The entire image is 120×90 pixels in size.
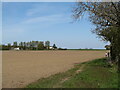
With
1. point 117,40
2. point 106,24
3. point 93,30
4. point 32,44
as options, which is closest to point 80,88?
point 117,40

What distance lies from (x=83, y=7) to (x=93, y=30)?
5.13 meters

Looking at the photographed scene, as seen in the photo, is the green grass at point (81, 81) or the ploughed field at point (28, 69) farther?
the ploughed field at point (28, 69)

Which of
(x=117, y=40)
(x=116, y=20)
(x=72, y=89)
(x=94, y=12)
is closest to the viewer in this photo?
(x=72, y=89)

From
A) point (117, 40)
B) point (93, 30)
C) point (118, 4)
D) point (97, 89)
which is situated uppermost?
point (118, 4)

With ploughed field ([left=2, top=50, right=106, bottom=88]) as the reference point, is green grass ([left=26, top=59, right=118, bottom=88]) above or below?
above

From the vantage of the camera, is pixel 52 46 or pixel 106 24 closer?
pixel 106 24

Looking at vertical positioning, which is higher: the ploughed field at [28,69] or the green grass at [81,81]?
the green grass at [81,81]

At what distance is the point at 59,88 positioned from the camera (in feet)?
26.6

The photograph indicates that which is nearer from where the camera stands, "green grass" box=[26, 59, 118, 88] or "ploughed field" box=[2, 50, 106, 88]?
"green grass" box=[26, 59, 118, 88]

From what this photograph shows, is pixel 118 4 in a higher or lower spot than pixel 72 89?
higher

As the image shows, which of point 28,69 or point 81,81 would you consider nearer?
point 81,81

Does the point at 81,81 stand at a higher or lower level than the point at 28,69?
higher

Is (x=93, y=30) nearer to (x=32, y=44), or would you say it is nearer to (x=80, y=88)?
(x=80, y=88)

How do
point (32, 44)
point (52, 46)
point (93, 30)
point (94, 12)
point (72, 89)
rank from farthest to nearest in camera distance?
point (52, 46) < point (32, 44) < point (93, 30) < point (94, 12) < point (72, 89)
